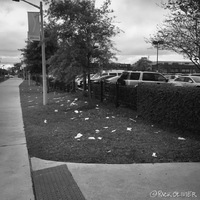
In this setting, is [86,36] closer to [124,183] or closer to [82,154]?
[82,154]

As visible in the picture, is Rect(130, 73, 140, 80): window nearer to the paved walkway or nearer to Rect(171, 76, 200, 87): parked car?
Rect(171, 76, 200, 87): parked car

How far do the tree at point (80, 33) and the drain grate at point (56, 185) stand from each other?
634cm

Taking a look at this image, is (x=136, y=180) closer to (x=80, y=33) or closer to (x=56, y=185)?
(x=56, y=185)

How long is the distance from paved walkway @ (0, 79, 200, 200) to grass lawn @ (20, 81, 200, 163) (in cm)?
32

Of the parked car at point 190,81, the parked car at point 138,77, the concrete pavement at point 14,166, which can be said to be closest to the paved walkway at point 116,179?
the concrete pavement at point 14,166

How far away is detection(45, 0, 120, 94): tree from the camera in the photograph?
32.4ft

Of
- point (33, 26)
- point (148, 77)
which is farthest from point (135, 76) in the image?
point (33, 26)

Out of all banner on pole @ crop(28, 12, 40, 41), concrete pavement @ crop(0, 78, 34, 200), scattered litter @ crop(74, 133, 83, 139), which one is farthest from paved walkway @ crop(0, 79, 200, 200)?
banner on pole @ crop(28, 12, 40, 41)

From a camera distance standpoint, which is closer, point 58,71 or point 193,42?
point 193,42

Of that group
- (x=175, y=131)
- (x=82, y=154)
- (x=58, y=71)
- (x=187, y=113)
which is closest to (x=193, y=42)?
(x=187, y=113)

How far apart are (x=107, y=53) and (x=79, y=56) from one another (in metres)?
1.23

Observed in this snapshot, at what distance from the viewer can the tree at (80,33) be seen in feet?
32.4

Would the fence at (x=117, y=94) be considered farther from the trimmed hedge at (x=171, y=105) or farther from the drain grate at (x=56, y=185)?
the drain grate at (x=56, y=185)

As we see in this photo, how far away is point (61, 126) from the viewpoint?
297 inches
